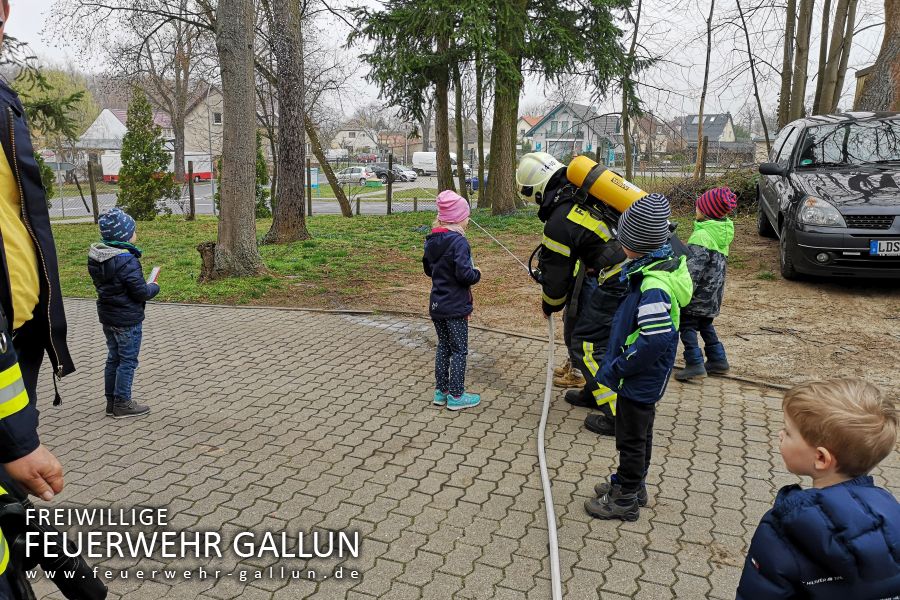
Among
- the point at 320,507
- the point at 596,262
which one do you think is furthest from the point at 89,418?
the point at 596,262

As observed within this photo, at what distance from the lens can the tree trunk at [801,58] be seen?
1602cm

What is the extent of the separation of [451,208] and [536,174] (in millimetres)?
678

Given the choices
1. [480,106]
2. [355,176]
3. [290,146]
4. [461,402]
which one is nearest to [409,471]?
[461,402]

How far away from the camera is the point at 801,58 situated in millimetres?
16281

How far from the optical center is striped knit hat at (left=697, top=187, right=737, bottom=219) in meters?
5.55

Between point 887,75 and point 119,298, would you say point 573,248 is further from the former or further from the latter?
point 887,75

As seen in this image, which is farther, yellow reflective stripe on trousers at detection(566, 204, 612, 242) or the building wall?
the building wall

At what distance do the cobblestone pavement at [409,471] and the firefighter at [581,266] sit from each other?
18.5 inches

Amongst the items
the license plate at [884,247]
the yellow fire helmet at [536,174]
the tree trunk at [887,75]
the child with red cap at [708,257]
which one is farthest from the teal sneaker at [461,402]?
the tree trunk at [887,75]

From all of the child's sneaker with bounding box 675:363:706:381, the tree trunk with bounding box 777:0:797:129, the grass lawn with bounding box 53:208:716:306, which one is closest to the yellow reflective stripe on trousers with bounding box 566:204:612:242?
the child's sneaker with bounding box 675:363:706:381

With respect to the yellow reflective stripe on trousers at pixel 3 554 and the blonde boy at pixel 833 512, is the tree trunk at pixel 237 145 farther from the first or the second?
the blonde boy at pixel 833 512

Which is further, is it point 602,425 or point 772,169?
point 772,169

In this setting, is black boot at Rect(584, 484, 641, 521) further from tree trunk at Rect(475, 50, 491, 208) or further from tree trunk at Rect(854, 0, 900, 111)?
tree trunk at Rect(475, 50, 491, 208)

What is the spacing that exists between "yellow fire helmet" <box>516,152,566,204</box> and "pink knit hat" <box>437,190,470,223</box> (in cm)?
45
